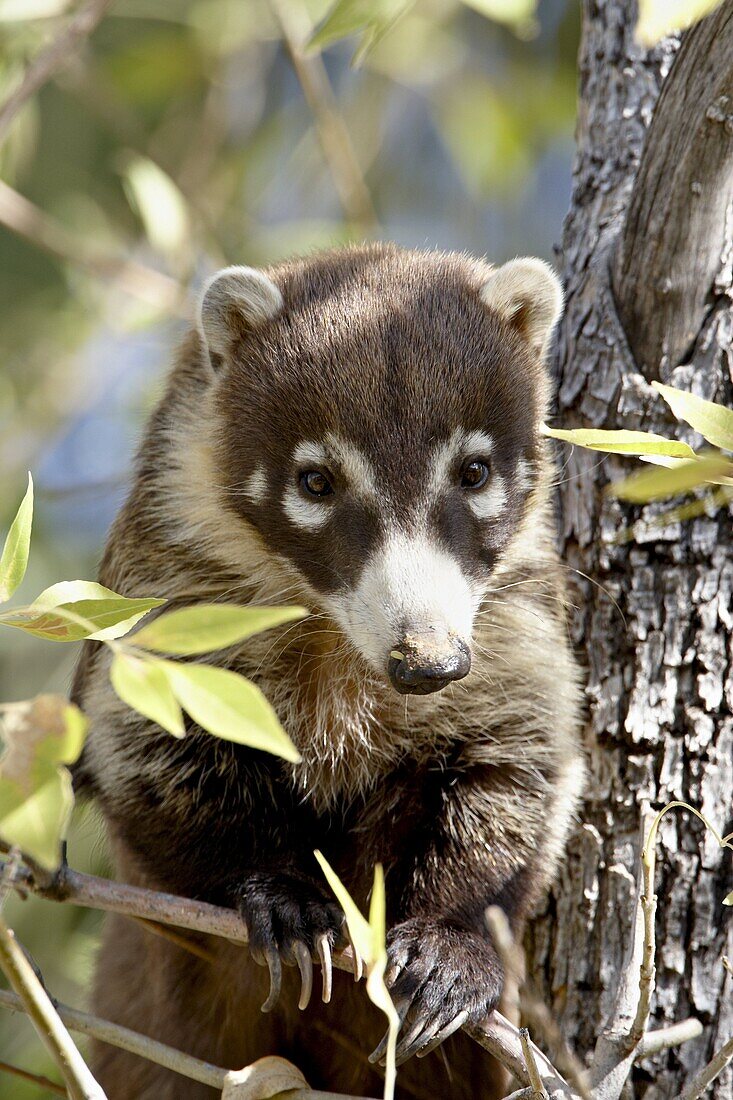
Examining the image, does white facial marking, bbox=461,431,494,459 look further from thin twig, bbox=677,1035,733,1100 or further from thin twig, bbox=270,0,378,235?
thin twig, bbox=270,0,378,235

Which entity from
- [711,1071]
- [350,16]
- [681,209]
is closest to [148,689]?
[711,1071]

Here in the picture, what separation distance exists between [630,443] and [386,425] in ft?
3.00

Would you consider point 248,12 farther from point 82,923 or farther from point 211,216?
point 82,923

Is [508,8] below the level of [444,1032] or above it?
above

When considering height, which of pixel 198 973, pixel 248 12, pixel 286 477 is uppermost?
pixel 248 12

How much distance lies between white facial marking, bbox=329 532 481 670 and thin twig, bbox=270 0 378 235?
238cm

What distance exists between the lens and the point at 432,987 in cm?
281

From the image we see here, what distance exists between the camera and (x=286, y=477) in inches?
118

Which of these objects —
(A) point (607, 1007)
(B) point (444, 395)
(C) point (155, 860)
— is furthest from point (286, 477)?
(A) point (607, 1007)

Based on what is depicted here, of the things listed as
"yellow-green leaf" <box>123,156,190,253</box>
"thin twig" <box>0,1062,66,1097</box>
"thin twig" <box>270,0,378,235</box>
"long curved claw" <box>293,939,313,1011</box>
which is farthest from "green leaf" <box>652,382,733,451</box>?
"yellow-green leaf" <box>123,156,190,253</box>

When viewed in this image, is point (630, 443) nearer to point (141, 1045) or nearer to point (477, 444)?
point (477, 444)

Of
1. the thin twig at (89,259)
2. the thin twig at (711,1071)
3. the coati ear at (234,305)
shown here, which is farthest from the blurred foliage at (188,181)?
the thin twig at (711,1071)

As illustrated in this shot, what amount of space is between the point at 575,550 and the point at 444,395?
30.5 inches

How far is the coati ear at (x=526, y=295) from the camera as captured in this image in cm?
322
